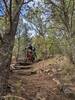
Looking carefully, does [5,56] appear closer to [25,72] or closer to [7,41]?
[7,41]

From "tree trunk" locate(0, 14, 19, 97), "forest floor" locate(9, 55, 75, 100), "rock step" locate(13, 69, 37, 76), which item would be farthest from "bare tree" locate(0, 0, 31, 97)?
"rock step" locate(13, 69, 37, 76)

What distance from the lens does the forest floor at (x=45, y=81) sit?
12268mm

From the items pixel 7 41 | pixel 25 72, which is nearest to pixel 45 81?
pixel 25 72

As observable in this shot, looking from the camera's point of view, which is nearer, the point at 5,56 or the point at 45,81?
the point at 5,56

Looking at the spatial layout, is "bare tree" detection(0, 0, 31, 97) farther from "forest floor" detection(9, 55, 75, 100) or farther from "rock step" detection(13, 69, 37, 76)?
"rock step" detection(13, 69, 37, 76)

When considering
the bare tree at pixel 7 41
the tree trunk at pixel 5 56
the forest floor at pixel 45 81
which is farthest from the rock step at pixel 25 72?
the tree trunk at pixel 5 56

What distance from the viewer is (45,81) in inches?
572

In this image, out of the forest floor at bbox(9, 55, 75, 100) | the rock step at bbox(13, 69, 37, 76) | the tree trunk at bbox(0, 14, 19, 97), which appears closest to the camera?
the tree trunk at bbox(0, 14, 19, 97)

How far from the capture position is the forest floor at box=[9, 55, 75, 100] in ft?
40.2

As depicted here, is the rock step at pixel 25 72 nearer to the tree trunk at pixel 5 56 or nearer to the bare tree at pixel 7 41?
the bare tree at pixel 7 41

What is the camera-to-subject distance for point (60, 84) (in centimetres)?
1351

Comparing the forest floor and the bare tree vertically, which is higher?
the bare tree

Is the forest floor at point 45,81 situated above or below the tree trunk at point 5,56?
below

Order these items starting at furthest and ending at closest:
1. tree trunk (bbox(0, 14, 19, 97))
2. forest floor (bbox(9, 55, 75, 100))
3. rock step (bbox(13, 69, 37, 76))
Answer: rock step (bbox(13, 69, 37, 76)) → forest floor (bbox(9, 55, 75, 100)) → tree trunk (bbox(0, 14, 19, 97))
